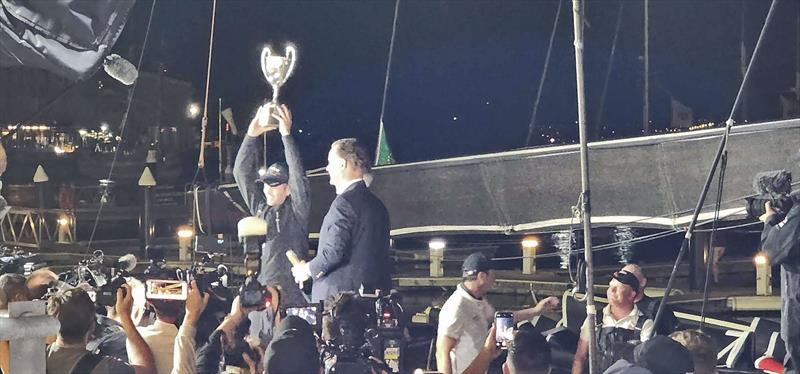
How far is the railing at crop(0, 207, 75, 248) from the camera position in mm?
18422

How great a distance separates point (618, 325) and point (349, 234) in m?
1.73

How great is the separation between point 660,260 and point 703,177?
763 cm

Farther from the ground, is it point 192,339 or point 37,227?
point 37,227

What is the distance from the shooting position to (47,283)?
5945 millimetres

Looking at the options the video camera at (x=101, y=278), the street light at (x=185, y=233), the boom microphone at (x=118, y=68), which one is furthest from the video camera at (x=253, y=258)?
the street light at (x=185, y=233)

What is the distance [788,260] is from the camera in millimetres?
6219

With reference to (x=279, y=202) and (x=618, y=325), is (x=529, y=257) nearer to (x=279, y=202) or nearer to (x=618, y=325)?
(x=279, y=202)

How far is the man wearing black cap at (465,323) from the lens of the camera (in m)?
5.70

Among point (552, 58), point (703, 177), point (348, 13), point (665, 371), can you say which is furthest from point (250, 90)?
point (665, 371)

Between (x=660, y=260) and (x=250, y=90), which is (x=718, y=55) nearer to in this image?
(x=660, y=260)

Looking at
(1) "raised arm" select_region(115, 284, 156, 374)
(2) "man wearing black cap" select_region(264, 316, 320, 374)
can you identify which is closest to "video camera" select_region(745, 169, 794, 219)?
(2) "man wearing black cap" select_region(264, 316, 320, 374)

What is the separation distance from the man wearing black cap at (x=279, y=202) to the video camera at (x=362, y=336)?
1.40 meters

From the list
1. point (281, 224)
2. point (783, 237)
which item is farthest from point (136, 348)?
point (783, 237)

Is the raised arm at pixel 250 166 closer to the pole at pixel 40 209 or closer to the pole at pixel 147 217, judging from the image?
the pole at pixel 147 217
